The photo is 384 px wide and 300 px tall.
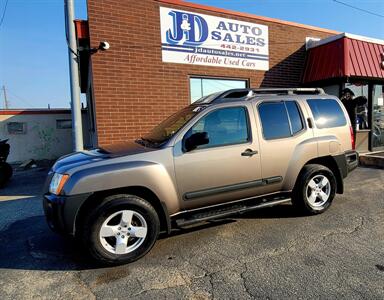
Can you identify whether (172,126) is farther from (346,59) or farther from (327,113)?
(346,59)

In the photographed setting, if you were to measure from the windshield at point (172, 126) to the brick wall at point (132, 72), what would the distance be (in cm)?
328

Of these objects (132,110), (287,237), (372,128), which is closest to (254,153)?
(287,237)

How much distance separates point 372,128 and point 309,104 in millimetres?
6861

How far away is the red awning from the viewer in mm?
9164

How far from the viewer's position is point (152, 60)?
8.42 metres

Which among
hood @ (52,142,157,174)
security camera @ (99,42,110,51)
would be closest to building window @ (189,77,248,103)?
security camera @ (99,42,110,51)

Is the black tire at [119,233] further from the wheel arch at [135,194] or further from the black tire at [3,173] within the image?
the black tire at [3,173]

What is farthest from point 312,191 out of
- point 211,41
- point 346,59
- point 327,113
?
point 346,59

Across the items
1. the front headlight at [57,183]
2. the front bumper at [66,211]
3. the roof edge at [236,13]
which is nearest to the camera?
the front bumper at [66,211]

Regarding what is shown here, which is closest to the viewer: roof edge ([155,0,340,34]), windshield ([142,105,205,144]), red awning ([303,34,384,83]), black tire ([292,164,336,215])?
windshield ([142,105,205,144])

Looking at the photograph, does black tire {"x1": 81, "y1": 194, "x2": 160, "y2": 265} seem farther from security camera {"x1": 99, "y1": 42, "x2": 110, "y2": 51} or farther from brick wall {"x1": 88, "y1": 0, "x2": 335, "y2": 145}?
security camera {"x1": 99, "y1": 42, "x2": 110, "y2": 51}

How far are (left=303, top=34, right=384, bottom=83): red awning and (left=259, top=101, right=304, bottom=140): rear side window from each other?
4944 millimetres

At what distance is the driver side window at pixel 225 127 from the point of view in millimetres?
4394

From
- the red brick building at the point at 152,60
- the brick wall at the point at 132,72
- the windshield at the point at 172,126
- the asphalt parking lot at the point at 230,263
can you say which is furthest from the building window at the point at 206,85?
the asphalt parking lot at the point at 230,263
